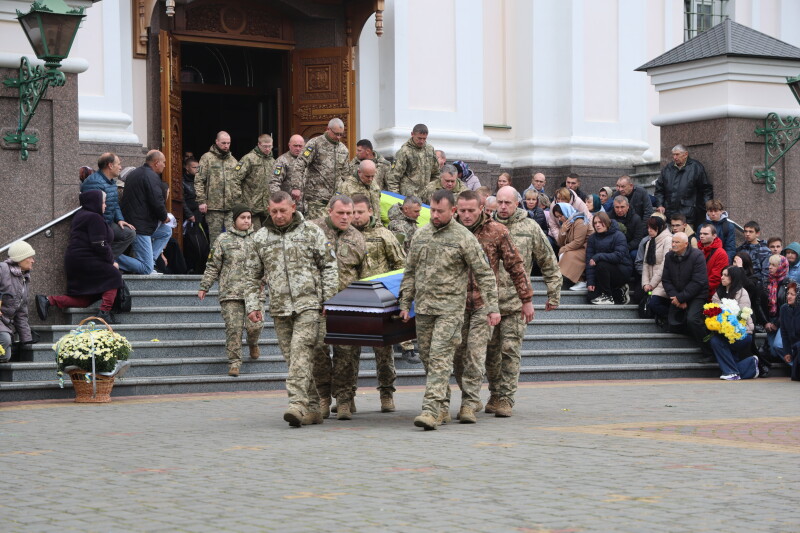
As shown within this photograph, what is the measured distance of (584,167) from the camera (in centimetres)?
2302

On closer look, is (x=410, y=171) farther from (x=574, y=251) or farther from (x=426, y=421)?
(x=426, y=421)

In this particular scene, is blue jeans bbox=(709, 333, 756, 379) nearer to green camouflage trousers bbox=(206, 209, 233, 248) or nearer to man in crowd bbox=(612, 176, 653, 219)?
man in crowd bbox=(612, 176, 653, 219)

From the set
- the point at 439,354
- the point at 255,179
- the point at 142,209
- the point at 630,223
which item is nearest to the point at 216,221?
the point at 255,179

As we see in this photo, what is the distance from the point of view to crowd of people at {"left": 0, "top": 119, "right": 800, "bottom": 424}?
1071cm

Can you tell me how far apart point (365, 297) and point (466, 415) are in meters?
1.28

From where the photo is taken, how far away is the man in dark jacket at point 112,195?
15203 millimetres

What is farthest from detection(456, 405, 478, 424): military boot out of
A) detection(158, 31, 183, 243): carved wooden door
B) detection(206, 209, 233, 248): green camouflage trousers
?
detection(158, 31, 183, 243): carved wooden door

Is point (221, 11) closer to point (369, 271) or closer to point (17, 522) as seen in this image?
point (369, 271)

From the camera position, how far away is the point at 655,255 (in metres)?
17.1

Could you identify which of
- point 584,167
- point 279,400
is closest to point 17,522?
point 279,400

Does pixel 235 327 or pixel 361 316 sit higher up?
pixel 361 316

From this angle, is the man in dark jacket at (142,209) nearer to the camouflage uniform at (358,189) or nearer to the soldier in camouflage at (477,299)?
the camouflage uniform at (358,189)

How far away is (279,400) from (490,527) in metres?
6.82

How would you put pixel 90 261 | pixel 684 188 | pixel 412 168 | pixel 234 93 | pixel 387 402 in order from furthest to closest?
pixel 234 93 → pixel 684 188 → pixel 412 168 → pixel 90 261 → pixel 387 402
